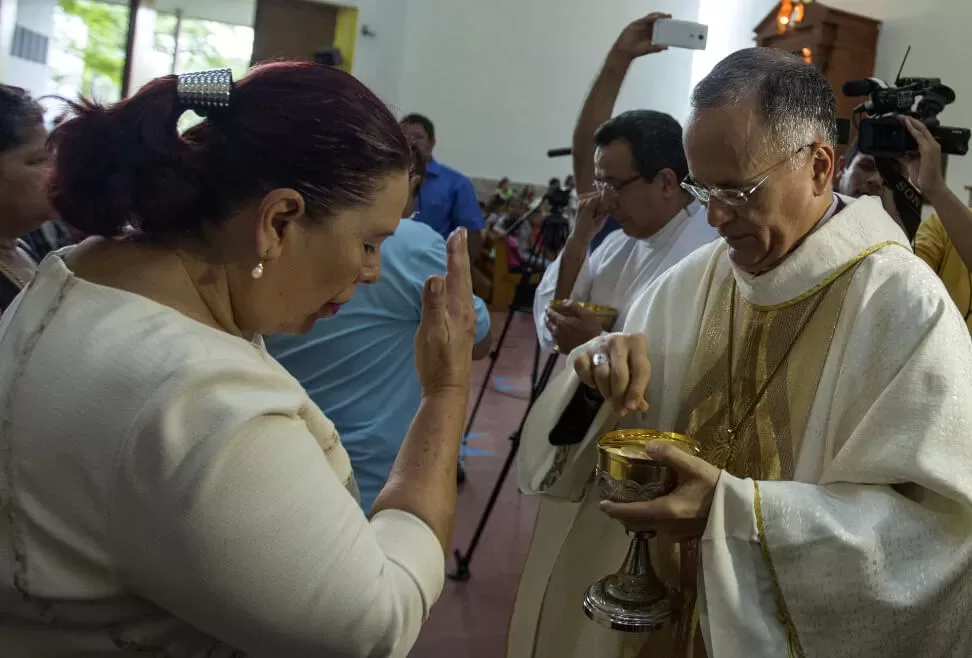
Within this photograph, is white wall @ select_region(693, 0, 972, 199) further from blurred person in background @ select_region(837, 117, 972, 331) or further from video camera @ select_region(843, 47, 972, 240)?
video camera @ select_region(843, 47, 972, 240)

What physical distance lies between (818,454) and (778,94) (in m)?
0.64

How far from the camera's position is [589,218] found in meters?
2.90

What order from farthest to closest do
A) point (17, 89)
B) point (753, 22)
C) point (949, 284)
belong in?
1. point (753, 22)
2. point (949, 284)
3. point (17, 89)

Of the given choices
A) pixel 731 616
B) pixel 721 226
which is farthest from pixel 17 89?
pixel 731 616

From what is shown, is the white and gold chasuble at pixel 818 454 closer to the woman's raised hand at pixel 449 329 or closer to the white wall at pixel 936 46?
the woman's raised hand at pixel 449 329

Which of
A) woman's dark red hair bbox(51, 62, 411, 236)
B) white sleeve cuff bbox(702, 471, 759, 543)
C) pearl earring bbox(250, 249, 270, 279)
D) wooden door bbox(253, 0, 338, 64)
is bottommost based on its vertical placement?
white sleeve cuff bbox(702, 471, 759, 543)

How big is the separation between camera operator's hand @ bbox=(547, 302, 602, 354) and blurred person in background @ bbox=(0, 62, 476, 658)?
1.35 meters

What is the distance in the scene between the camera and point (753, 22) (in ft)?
30.7

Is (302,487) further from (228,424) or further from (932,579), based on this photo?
(932,579)

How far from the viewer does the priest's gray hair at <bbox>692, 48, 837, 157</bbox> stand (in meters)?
1.51

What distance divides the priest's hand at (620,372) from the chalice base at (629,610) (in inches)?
12.8

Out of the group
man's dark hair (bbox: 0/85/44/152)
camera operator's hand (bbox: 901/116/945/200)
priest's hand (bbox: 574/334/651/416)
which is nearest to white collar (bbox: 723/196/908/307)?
priest's hand (bbox: 574/334/651/416)

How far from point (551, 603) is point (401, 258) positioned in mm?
856

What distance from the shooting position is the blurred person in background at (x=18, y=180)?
218 cm
